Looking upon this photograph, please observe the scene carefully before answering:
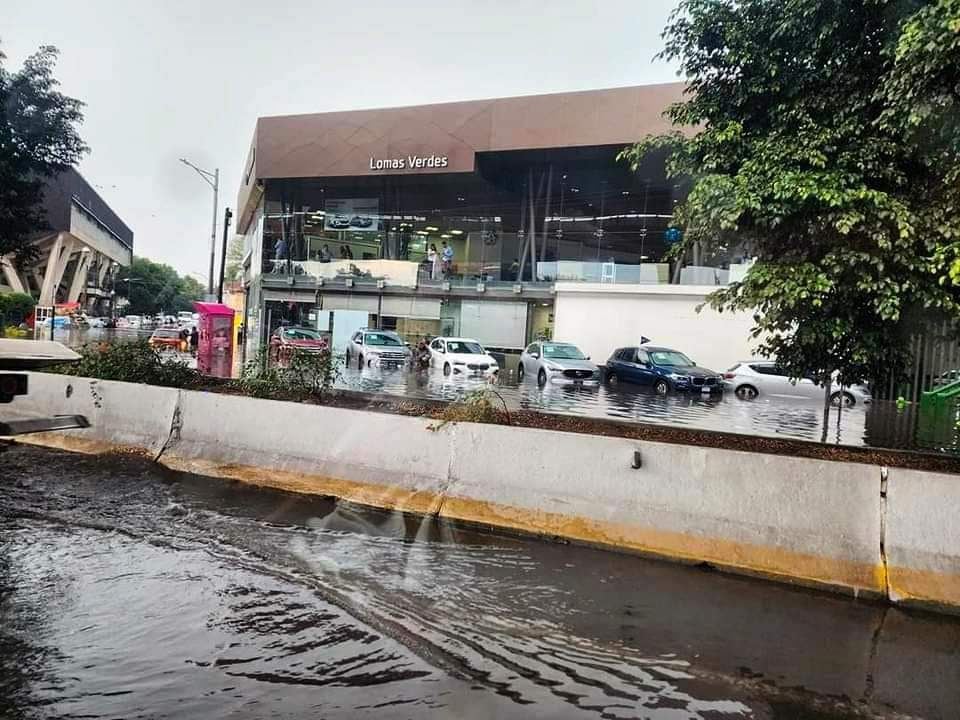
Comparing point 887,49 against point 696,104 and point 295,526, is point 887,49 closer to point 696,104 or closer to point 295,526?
point 696,104

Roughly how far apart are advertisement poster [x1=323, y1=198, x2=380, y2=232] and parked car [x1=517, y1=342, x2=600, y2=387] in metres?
16.0

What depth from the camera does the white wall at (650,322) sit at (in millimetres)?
27688

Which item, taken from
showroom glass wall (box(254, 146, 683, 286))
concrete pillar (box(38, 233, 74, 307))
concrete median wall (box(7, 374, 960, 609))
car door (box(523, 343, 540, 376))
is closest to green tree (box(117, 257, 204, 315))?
concrete pillar (box(38, 233, 74, 307))

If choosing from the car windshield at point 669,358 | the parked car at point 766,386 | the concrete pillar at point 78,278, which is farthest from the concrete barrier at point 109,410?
the concrete pillar at point 78,278

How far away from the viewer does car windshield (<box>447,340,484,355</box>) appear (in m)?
28.2

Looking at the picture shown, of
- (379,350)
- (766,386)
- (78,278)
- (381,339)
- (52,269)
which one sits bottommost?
(766,386)

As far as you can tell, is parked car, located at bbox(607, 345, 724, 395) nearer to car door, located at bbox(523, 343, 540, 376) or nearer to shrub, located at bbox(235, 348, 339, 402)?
car door, located at bbox(523, 343, 540, 376)

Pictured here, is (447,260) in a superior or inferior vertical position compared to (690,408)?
superior

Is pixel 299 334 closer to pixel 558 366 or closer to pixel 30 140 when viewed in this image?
pixel 558 366

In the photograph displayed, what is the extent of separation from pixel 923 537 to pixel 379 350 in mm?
25472

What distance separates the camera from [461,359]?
27438mm

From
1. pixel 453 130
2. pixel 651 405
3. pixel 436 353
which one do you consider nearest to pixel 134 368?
pixel 651 405

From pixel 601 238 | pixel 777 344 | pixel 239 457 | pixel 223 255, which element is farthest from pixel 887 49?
pixel 223 255

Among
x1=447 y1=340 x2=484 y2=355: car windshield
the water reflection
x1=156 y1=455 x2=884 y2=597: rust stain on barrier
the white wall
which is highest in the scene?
the white wall
